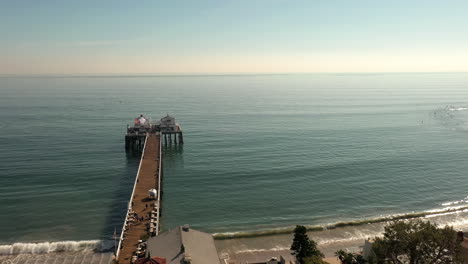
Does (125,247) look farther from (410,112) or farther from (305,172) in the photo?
(410,112)

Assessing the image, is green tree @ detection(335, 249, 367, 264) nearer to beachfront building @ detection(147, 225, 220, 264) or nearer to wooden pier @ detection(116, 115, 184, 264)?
beachfront building @ detection(147, 225, 220, 264)

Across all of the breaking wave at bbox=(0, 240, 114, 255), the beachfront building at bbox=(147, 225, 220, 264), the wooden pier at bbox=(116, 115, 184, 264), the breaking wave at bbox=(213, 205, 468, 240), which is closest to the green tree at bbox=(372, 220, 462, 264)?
the beachfront building at bbox=(147, 225, 220, 264)

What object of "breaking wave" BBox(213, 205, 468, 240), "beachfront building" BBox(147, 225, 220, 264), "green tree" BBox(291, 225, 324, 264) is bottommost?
"breaking wave" BBox(213, 205, 468, 240)

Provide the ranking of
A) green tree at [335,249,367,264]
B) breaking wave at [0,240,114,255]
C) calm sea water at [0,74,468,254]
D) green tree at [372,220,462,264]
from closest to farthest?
green tree at [372,220,462,264] → green tree at [335,249,367,264] → breaking wave at [0,240,114,255] → calm sea water at [0,74,468,254]

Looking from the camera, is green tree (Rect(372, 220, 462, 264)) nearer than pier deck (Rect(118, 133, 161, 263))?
Yes

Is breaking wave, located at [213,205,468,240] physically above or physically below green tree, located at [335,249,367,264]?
below

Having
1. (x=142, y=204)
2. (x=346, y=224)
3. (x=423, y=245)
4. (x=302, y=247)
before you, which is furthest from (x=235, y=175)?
A: (x=423, y=245)

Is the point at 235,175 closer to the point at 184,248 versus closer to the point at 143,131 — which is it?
Result: the point at 184,248
